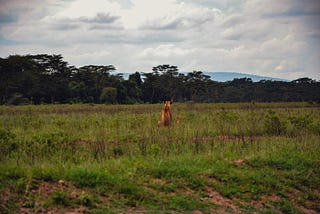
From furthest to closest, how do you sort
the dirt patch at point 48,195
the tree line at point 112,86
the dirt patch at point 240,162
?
the tree line at point 112,86, the dirt patch at point 240,162, the dirt patch at point 48,195

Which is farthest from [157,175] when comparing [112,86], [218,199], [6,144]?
[112,86]

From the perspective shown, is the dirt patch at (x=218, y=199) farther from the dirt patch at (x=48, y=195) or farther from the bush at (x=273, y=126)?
the bush at (x=273, y=126)

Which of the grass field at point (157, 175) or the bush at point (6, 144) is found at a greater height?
the bush at point (6, 144)

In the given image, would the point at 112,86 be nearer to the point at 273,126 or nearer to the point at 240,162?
the point at 273,126

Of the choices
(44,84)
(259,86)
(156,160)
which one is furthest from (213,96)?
(156,160)

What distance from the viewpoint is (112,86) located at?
4300 cm

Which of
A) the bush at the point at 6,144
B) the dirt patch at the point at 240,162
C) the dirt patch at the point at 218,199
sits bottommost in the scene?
the dirt patch at the point at 218,199

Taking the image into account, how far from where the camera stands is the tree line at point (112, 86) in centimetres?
3697

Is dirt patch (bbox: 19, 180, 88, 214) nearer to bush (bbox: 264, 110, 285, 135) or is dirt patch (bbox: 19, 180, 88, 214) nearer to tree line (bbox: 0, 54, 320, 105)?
bush (bbox: 264, 110, 285, 135)

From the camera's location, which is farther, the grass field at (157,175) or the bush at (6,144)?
the bush at (6,144)

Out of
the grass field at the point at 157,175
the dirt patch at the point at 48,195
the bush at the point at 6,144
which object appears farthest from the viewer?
the bush at the point at 6,144

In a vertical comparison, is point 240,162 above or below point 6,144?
below

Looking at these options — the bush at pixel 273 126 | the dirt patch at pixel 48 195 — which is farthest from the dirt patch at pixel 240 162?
the bush at pixel 273 126

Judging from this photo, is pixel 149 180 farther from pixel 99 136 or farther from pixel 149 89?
pixel 149 89
